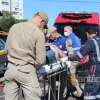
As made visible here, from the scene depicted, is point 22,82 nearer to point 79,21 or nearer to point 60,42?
point 60,42

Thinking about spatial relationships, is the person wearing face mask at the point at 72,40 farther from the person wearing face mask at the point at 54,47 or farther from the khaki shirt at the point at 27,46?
the khaki shirt at the point at 27,46

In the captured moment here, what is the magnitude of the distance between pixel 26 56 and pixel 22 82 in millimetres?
414

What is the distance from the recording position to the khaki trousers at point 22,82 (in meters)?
7.91

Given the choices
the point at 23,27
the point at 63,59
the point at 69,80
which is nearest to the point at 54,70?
the point at 63,59

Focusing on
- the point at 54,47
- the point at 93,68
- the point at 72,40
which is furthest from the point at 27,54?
the point at 72,40

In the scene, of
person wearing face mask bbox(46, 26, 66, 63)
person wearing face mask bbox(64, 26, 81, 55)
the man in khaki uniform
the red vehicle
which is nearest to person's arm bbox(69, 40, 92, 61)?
the man in khaki uniform

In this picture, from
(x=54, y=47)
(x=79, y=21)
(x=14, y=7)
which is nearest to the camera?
(x=54, y=47)

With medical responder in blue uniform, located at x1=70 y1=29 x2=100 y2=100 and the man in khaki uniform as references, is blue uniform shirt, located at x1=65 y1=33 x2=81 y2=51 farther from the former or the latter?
the man in khaki uniform

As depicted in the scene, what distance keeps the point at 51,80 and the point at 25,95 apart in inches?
121

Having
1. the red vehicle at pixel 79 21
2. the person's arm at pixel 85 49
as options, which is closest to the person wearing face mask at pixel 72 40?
the person's arm at pixel 85 49

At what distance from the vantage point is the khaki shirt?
7848 millimetres

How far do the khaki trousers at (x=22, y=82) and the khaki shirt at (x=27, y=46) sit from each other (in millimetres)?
→ 110

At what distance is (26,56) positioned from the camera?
7898mm

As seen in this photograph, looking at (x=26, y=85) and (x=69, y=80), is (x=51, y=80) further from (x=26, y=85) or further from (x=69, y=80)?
(x=26, y=85)
